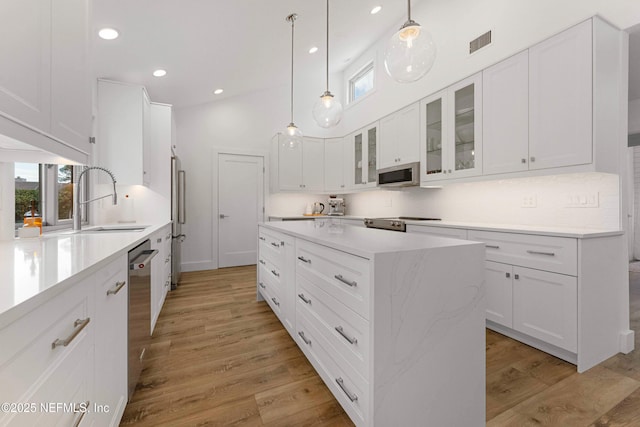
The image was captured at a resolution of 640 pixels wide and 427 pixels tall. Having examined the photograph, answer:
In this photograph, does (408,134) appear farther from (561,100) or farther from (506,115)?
(561,100)

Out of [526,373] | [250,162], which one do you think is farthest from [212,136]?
[526,373]

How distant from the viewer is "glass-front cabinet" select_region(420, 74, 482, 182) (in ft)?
9.38

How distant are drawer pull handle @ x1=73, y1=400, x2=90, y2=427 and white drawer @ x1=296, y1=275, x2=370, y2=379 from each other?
38.8 inches

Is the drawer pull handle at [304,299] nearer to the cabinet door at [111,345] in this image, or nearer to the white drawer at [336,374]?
the white drawer at [336,374]

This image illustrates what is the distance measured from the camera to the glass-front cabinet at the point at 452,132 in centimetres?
286

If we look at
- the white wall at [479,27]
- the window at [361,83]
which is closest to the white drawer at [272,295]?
the white wall at [479,27]

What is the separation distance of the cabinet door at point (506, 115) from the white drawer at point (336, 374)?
2.24 m

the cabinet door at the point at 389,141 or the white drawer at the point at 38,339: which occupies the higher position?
the cabinet door at the point at 389,141

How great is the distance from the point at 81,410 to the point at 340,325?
1003 mm

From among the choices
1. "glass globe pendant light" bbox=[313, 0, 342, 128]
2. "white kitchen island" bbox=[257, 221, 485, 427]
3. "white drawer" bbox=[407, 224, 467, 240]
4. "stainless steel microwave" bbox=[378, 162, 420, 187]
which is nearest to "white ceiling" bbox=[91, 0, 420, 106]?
"glass globe pendant light" bbox=[313, 0, 342, 128]

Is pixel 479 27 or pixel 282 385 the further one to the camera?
pixel 479 27

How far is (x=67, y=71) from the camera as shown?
1.44 m

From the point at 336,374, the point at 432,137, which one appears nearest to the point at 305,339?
the point at 336,374

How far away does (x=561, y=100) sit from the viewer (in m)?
2.18
